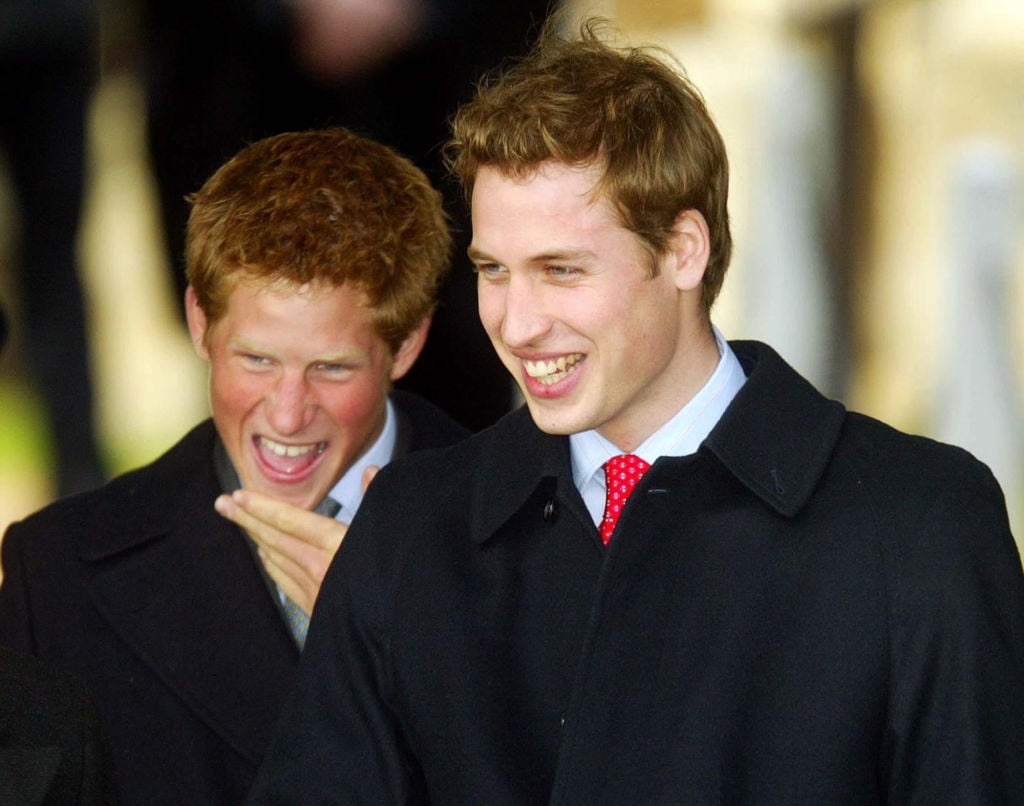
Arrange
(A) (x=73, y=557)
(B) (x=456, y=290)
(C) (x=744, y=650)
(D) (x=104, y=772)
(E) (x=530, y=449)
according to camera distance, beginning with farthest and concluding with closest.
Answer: (B) (x=456, y=290)
(A) (x=73, y=557)
(E) (x=530, y=449)
(C) (x=744, y=650)
(D) (x=104, y=772)

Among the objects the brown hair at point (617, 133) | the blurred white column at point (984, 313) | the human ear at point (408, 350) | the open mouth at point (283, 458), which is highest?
the blurred white column at point (984, 313)

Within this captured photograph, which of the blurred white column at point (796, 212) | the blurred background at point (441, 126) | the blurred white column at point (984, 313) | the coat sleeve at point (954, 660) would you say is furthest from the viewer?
the blurred white column at point (796, 212)

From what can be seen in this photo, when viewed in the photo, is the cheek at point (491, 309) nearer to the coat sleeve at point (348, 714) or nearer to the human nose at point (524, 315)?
the human nose at point (524, 315)

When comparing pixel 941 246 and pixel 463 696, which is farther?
pixel 941 246

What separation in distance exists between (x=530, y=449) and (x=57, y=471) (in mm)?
2724

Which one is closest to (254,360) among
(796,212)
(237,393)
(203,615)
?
(237,393)

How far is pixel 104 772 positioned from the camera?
1.97 meters

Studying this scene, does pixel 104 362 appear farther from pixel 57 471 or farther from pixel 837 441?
pixel 837 441

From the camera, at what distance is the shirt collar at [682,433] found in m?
2.42

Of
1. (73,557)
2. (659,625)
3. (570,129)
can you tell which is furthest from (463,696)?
(73,557)

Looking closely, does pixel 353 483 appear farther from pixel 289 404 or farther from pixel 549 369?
pixel 549 369

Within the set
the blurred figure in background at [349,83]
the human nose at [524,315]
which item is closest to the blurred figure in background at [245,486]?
the human nose at [524,315]

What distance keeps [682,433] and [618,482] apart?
10cm

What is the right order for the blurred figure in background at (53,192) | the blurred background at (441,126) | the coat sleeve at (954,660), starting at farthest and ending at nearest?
the blurred figure in background at (53,192)
the blurred background at (441,126)
the coat sleeve at (954,660)
